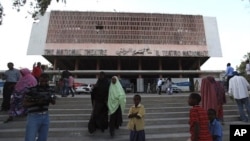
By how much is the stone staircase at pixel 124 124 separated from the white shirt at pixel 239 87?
865 millimetres

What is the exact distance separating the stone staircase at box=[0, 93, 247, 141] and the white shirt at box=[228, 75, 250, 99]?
2.84ft

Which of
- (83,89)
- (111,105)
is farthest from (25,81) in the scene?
(83,89)

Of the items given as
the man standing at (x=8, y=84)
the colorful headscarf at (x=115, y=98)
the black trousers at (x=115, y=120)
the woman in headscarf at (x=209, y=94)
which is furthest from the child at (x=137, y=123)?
the man standing at (x=8, y=84)

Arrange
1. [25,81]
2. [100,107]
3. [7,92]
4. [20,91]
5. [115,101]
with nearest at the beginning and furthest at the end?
[115,101]
[100,107]
[25,81]
[20,91]
[7,92]

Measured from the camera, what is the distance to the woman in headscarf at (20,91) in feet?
30.0

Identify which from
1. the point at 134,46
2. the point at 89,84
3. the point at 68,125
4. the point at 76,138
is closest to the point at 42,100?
the point at 76,138

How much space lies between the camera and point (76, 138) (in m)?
7.99

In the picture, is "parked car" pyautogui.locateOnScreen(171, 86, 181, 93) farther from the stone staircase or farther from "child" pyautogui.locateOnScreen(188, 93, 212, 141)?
"child" pyautogui.locateOnScreen(188, 93, 212, 141)

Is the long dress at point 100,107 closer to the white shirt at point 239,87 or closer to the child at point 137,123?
the child at point 137,123

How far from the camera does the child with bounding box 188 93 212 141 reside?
451cm

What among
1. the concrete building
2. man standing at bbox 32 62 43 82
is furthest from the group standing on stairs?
the concrete building

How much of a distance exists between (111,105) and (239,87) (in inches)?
159

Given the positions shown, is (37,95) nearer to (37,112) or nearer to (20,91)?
(37,112)

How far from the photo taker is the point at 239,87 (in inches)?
377
